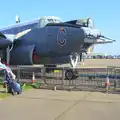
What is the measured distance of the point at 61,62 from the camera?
15914 millimetres

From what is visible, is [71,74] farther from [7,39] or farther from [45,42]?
[7,39]

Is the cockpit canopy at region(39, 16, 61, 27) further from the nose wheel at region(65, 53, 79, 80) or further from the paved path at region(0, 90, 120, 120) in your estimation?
the paved path at region(0, 90, 120, 120)

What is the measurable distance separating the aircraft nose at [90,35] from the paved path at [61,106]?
4.91 m

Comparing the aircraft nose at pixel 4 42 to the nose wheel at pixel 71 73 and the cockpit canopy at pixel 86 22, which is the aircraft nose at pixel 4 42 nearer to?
the nose wheel at pixel 71 73

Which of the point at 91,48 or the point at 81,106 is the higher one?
the point at 91,48

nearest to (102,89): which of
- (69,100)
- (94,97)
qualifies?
(94,97)

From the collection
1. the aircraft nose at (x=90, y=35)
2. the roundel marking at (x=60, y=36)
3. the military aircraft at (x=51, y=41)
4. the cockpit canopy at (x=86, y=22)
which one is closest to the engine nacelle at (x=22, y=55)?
the military aircraft at (x=51, y=41)

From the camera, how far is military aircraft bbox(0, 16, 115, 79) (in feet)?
47.9

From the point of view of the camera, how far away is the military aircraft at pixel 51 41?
1459 centimetres

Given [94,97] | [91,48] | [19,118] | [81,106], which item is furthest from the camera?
[91,48]

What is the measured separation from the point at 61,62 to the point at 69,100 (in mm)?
7302

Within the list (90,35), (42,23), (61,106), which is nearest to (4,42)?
(42,23)

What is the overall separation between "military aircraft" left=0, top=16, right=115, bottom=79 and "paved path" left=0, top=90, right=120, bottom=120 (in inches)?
203

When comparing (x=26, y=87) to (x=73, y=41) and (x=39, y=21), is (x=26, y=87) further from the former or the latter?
(x=39, y=21)
